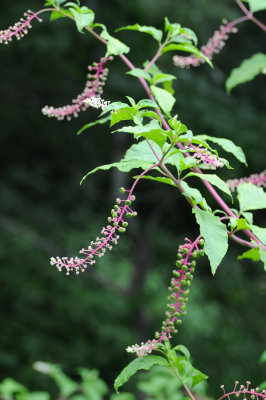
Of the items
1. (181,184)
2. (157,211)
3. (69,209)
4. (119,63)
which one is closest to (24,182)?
(69,209)

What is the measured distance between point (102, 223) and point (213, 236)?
692 centimetres

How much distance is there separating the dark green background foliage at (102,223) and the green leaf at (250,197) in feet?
10.2

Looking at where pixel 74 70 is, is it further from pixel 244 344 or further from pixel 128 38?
pixel 244 344

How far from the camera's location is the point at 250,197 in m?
1.44

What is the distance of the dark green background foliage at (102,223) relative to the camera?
17.2 feet

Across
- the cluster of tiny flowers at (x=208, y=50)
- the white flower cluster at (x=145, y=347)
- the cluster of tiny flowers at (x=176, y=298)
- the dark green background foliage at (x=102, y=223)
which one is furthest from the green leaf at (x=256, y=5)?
the dark green background foliage at (x=102, y=223)

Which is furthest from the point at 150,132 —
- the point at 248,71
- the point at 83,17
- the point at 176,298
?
the point at 248,71

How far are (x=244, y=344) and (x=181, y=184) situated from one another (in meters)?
5.00

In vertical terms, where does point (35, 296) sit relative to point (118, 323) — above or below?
above

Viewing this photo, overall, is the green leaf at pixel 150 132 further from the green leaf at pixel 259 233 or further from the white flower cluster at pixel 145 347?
the white flower cluster at pixel 145 347

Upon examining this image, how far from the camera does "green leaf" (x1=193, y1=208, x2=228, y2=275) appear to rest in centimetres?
111

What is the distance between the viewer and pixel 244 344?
18.9 ft

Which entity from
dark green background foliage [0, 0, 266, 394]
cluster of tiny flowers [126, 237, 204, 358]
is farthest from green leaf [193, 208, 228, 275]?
dark green background foliage [0, 0, 266, 394]

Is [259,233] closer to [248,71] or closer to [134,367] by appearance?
[134,367]
